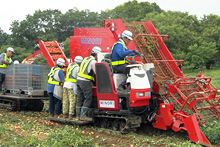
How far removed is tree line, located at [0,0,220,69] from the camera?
2211 cm

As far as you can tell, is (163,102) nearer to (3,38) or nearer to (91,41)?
(91,41)

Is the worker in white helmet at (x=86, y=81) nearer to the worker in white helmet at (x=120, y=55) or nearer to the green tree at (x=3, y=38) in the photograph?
the worker in white helmet at (x=120, y=55)

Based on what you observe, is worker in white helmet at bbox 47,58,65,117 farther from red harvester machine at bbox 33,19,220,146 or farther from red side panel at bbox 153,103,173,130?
red side panel at bbox 153,103,173,130

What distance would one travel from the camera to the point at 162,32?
68.1 feet

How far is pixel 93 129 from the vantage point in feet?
25.7

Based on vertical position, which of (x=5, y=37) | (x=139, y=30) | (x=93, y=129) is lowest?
(x=93, y=129)

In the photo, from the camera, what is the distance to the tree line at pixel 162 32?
22.1 m

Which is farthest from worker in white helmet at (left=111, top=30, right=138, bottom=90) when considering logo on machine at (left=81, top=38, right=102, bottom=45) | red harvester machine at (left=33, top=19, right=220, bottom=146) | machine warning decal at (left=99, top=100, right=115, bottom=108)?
logo on machine at (left=81, top=38, right=102, bottom=45)

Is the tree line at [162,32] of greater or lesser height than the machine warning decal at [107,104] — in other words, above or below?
above

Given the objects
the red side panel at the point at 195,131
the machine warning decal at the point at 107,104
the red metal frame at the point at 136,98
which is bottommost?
the red side panel at the point at 195,131

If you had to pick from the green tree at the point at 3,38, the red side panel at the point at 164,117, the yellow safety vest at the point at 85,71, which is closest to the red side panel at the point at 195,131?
the red side panel at the point at 164,117

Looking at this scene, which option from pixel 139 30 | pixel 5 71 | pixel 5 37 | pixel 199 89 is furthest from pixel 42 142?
pixel 5 37

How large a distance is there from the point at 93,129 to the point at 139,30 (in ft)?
11.1

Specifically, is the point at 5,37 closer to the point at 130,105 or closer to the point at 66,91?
the point at 66,91
